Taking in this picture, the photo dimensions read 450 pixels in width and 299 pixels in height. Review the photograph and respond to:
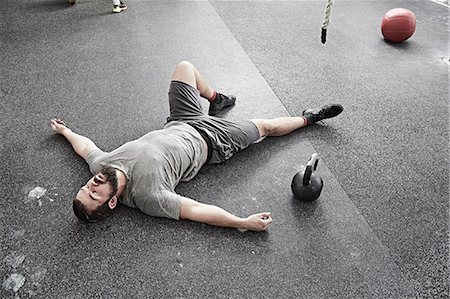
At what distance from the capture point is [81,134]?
2283 mm

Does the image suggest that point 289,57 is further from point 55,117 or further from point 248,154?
point 55,117

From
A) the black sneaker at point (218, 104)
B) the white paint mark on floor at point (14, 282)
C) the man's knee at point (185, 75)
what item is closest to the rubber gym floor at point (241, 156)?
the white paint mark on floor at point (14, 282)

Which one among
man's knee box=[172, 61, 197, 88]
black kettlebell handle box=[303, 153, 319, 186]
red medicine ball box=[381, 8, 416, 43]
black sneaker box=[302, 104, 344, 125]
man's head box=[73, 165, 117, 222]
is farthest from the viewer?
red medicine ball box=[381, 8, 416, 43]

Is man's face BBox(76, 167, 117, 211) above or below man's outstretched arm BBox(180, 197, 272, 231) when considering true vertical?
above

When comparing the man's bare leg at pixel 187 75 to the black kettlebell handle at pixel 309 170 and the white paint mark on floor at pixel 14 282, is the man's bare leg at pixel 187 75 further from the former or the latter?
the white paint mark on floor at pixel 14 282

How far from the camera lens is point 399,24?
129 inches

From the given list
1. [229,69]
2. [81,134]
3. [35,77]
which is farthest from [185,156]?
[35,77]

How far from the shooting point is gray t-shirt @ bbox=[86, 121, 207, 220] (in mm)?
1750

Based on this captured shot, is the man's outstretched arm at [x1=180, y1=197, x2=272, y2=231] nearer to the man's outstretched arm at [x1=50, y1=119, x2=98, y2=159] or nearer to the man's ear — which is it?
the man's ear

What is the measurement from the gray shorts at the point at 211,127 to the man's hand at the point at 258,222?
1.42 feet

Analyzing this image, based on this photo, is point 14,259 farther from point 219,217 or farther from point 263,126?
point 263,126

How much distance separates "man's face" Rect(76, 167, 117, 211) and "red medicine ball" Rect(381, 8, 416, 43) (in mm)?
2686

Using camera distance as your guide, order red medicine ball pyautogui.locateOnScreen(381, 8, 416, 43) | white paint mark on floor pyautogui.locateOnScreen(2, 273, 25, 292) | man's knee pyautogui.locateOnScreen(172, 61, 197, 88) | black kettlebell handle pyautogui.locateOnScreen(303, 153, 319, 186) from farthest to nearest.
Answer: red medicine ball pyautogui.locateOnScreen(381, 8, 416, 43) < man's knee pyautogui.locateOnScreen(172, 61, 197, 88) < black kettlebell handle pyautogui.locateOnScreen(303, 153, 319, 186) < white paint mark on floor pyautogui.locateOnScreen(2, 273, 25, 292)

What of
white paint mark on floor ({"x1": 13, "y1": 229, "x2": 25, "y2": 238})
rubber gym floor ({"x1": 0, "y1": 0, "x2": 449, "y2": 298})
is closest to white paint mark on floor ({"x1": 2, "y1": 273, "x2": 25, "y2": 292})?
rubber gym floor ({"x1": 0, "y1": 0, "x2": 449, "y2": 298})
